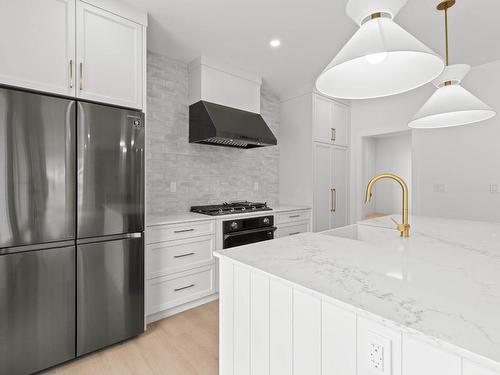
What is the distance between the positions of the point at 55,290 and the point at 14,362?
17.2 inches

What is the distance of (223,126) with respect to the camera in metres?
2.83

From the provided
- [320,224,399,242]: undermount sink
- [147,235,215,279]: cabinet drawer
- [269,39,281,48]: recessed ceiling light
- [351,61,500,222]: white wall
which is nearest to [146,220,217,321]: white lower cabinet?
[147,235,215,279]: cabinet drawer

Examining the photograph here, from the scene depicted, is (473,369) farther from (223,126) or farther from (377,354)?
(223,126)

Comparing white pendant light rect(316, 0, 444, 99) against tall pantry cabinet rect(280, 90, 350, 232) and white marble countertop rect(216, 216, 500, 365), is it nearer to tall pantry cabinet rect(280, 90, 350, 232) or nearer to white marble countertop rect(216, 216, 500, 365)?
white marble countertop rect(216, 216, 500, 365)

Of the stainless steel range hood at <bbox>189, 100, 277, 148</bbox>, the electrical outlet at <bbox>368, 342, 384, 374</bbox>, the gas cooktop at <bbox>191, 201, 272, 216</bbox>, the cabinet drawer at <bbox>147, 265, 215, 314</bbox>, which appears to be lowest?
the cabinet drawer at <bbox>147, 265, 215, 314</bbox>

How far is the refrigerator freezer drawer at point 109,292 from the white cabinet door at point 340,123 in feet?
10.8

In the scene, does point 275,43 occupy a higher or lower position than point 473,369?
higher

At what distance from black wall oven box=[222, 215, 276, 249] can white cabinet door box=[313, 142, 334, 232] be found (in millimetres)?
935

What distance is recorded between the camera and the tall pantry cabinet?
3.80 m

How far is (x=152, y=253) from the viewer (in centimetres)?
230

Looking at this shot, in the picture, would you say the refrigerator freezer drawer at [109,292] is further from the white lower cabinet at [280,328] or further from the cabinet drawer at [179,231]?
the white lower cabinet at [280,328]

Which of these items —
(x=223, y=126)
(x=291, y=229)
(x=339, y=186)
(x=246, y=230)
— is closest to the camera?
(x=223, y=126)

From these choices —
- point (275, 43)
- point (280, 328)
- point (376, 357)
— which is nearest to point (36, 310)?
point (280, 328)

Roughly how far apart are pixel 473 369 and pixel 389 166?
6799mm
